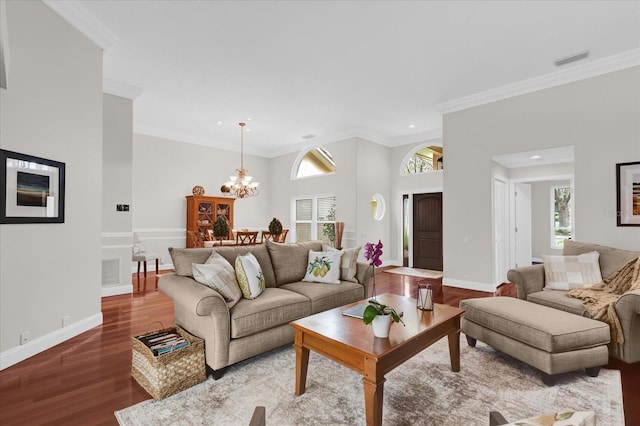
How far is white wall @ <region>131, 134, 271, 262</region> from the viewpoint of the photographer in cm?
680

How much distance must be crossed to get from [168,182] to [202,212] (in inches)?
40.5

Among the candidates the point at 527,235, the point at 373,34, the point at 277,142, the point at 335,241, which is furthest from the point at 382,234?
the point at 373,34

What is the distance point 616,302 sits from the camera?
2506 mm

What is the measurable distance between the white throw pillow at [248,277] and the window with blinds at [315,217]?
4.84 metres

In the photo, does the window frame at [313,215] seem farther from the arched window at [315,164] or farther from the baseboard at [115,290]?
the baseboard at [115,290]

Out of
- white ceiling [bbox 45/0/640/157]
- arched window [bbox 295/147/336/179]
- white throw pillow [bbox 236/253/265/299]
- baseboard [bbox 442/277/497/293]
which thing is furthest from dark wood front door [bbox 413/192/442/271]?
white throw pillow [bbox 236/253/265/299]

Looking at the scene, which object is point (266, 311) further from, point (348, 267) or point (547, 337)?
point (547, 337)

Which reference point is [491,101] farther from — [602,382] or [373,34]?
[602,382]

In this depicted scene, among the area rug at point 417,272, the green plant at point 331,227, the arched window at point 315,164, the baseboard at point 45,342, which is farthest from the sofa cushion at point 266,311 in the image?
the arched window at point 315,164

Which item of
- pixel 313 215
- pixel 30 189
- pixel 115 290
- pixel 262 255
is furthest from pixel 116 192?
pixel 313 215

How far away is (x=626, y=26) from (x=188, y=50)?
4.96 meters

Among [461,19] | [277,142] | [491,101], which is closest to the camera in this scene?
[461,19]

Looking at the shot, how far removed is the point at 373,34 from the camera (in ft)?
11.5

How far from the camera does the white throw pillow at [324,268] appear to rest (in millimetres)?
3467
